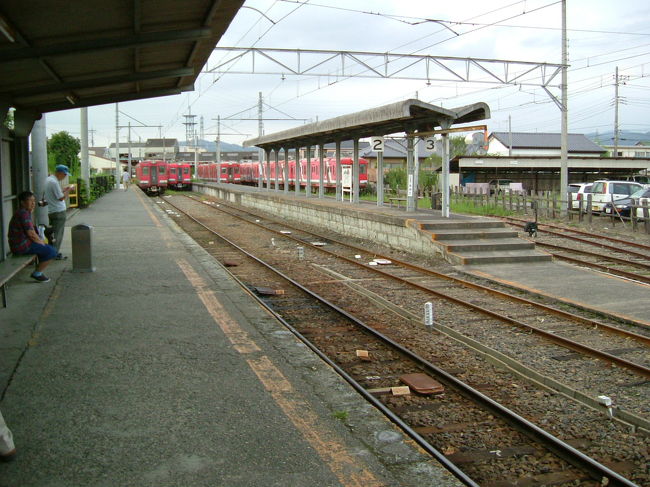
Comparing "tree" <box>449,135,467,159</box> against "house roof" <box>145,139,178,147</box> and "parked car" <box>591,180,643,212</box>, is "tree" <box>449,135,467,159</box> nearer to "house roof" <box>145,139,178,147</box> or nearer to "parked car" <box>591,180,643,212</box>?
"parked car" <box>591,180,643,212</box>

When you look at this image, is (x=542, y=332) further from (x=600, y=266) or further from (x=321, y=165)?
(x=321, y=165)

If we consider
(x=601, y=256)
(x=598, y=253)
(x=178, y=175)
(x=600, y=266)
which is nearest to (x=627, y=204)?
(x=598, y=253)

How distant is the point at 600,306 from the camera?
8.92m

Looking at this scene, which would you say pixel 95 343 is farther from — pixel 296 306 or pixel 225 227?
pixel 225 227

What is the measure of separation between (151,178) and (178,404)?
46282 millimetres

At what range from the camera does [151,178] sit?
1933 inches

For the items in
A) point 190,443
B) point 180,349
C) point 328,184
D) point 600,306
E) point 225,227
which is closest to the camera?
point 190,443

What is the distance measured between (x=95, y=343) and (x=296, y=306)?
3.53m

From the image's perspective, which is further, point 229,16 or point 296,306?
point 296,306

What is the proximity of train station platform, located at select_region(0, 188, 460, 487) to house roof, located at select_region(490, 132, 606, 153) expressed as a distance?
179 ft

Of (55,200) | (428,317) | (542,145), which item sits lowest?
(428,317)

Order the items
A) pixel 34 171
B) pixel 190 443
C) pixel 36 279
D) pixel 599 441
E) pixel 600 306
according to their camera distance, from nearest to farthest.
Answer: pixel 190 443 → pixel 599 441 → pixel 600 306 → pixel 36 279 → pixel 34 171

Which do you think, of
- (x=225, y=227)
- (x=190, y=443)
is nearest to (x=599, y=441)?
(x=190, y=443)

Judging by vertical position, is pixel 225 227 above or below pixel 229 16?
below
